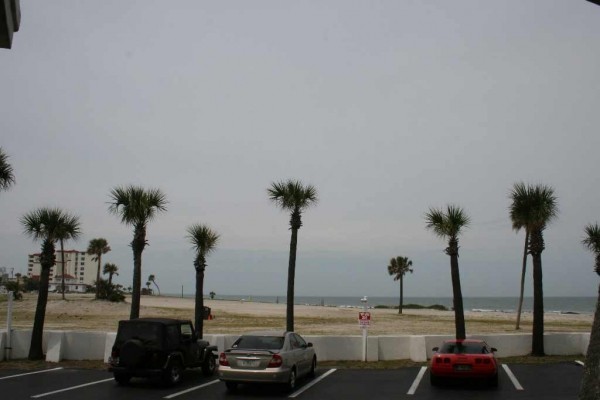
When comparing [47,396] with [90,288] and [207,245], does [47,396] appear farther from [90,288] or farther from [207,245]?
[90,288]

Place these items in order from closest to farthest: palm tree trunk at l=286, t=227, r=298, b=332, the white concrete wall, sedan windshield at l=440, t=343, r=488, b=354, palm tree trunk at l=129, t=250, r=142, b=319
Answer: sedan windshield at l=440, t=343, r=488, b=354 → the white concrete wall → palm tree trunk at l=129, t=250, r=142, b=319 → palm tree trunk at l=286, t=227, r=298, b=332

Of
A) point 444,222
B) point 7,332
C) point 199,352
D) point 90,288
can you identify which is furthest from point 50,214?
point 90,288

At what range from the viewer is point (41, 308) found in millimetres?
20125

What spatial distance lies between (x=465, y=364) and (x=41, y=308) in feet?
47.1

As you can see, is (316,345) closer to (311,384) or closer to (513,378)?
(311,384)

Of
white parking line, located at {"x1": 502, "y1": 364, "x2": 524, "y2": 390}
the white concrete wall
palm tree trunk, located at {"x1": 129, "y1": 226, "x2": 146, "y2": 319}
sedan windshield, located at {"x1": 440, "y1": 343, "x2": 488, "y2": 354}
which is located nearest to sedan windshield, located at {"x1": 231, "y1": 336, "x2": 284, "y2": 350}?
sedan windshield, located at {"x1": 440, "y1": 343, "x2": 488, "y2": 354}

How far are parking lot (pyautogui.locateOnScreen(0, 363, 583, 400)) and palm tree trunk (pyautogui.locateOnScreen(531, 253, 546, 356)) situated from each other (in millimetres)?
3462

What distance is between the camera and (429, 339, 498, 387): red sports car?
14.4 m

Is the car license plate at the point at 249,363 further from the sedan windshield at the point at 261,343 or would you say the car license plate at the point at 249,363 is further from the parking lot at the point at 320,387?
the parking lot at the point at 320,387

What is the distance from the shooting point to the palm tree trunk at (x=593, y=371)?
5.20 meters

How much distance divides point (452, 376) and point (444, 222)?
840cm

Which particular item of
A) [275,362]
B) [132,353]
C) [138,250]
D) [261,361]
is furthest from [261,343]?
[138,250]

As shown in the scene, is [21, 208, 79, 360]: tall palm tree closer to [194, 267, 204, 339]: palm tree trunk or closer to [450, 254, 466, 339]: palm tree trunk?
[194, 267, 204, 339]: palm tree trunk

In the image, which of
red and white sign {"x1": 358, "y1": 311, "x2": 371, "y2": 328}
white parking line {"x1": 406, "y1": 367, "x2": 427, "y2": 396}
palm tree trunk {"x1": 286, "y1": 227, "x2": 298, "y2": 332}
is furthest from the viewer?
palm tree trunk {"x1": 286, "y1": 227, "x2": 298, "y2": 332}
